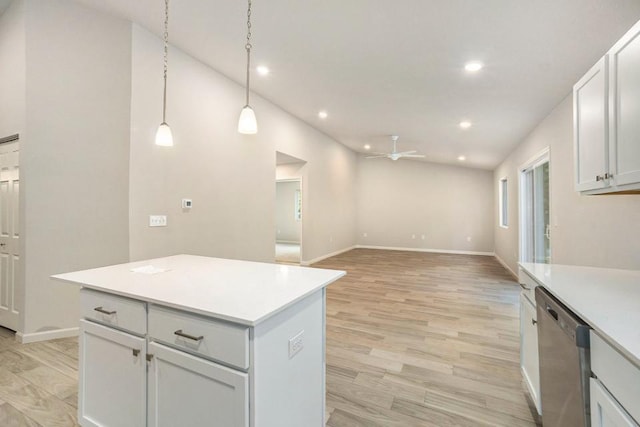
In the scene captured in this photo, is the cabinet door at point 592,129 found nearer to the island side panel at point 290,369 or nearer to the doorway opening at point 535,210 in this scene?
the island side panel at point 290,369

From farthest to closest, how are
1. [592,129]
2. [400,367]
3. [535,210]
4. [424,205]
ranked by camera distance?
[424,205]
[535,210]
[400,367]
[592,129]

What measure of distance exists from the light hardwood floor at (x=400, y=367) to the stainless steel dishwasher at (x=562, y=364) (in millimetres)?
534

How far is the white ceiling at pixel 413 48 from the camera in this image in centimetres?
196

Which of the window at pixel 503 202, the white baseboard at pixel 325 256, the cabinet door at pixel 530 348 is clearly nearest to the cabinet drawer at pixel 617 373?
the cabinet door at pixel 530 348

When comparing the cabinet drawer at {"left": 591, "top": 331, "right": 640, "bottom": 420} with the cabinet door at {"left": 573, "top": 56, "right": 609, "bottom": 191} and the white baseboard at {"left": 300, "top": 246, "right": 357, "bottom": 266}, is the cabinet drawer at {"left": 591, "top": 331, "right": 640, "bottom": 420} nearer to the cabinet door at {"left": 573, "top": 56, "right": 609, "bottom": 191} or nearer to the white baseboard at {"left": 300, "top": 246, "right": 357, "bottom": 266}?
the cabinet door at {"left": 573, "top": 56, "right": 609, "bottom": 191}

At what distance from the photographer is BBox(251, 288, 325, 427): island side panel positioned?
1098mm

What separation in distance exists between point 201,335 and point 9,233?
325cm

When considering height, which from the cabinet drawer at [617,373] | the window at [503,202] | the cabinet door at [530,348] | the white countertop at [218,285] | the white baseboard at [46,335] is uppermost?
the window at [503,202]

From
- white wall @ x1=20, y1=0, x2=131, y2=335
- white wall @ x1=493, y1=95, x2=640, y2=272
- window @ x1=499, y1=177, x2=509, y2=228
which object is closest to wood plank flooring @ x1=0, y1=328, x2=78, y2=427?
white wall @ x1=20, y1=0, x2=131, y2=335

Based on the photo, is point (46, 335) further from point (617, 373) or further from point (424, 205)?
point (424, 205)

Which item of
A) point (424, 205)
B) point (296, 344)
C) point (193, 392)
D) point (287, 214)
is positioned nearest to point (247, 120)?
point (296, 344)

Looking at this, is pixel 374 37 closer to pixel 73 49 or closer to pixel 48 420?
pixel 73 49

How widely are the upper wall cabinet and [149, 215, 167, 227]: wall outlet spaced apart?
3.71m

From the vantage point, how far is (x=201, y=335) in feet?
3.75
